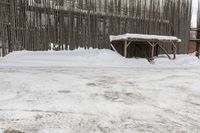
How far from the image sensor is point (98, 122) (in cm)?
355

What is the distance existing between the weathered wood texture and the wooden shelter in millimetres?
691

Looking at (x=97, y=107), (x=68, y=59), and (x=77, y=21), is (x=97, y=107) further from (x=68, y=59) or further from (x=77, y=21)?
(x=77, y=21)

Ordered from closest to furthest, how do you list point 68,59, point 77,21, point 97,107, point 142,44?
point 97,107
point 68,59
point 77,21
point 142,44

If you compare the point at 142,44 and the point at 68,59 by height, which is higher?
the point at 142,44

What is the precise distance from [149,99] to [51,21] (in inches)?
359

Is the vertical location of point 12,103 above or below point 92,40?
below

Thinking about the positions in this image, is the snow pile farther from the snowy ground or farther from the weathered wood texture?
the snowy ground

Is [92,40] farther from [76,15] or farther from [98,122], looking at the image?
[98,122]

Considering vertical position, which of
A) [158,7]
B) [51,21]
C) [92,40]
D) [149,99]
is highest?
[158,7]

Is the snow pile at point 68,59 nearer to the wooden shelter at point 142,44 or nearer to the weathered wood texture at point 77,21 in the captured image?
the weathered wood texture at point 77,21

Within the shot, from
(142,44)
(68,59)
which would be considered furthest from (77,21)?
(142,44)

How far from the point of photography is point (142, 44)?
16391 millimetres

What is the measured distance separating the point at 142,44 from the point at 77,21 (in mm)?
4712

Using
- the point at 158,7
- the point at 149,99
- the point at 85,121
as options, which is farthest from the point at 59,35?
the point at 85,121
